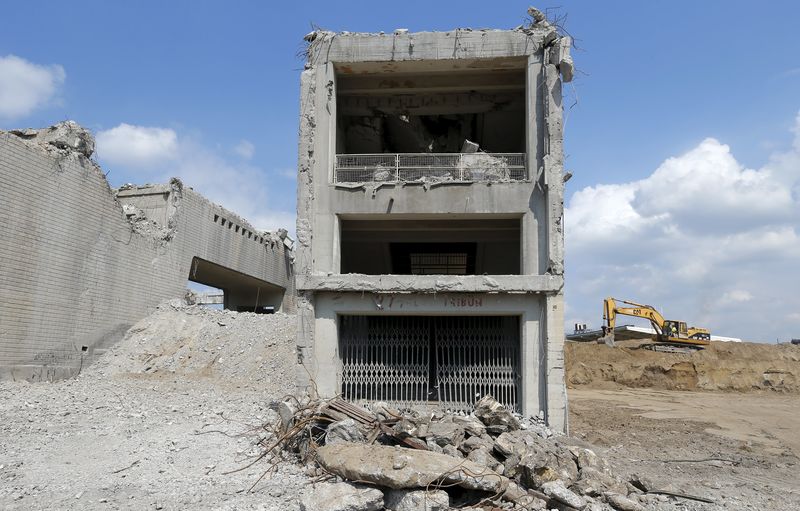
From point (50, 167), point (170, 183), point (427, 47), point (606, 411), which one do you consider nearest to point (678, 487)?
point (606, 411)

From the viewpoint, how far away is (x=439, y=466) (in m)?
6.82

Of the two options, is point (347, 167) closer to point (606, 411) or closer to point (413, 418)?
point (413, 418)

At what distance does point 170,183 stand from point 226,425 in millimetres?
12858

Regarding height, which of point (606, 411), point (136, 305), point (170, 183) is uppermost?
point (170, 183)

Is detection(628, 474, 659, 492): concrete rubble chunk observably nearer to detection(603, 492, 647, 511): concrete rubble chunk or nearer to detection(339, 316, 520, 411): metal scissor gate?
detection(603, 492, 647, 511): concrete rubble chunk

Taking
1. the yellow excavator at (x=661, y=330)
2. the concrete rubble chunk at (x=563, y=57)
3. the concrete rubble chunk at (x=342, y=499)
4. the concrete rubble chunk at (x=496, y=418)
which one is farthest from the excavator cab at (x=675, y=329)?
the concrete rubble chunk at (x=342, y=499)

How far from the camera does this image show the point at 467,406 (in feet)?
40.8

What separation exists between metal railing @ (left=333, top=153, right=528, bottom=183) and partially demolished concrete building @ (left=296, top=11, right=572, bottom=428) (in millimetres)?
44

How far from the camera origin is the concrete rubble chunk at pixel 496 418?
31.2 ft

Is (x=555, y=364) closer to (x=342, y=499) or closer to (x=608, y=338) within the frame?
(x=342, y=499)

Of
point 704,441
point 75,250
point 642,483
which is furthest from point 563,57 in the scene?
point 75,250

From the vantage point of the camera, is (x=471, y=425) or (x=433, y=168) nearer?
(x=471, y=425)

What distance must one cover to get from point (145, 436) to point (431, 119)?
493 inches

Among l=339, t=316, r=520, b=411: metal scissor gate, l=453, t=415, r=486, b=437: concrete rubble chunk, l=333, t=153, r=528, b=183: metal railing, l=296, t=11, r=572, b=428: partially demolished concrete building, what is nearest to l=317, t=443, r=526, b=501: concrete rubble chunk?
l=453, t=415, r=486, b=437: concrete rubble chunk
